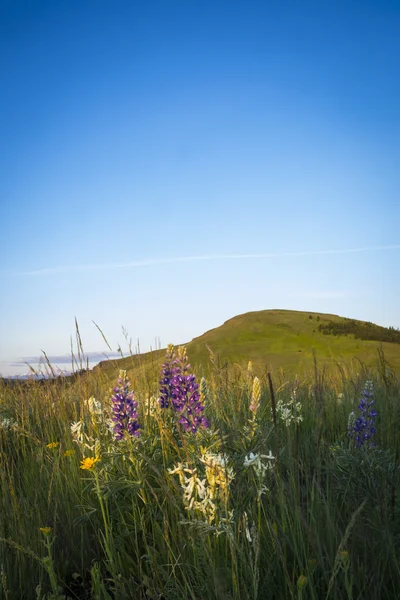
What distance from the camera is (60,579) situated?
2582mm

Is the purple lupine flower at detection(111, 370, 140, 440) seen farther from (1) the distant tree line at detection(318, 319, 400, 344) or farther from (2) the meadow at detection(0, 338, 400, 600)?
(1) the distant tree line at detection(318, 319, 400, 344)

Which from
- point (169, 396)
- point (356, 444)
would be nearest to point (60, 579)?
point (169, 396)

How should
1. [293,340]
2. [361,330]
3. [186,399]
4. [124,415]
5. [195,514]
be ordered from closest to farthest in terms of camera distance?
1. [195,514]
2. [186,399]
3. [124,415]
4. [293,340]
5. [361,330]

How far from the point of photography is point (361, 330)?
15672 mm

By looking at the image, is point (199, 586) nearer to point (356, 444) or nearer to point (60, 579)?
point (60, 579)

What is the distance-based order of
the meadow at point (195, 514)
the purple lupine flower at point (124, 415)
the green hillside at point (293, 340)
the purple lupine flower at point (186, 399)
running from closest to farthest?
the meadow at point (195, 514) < the purple lupine flower at point (186, 399) < the purple lupine flower at point (124, 415) < the green hillside at point (293, 340)

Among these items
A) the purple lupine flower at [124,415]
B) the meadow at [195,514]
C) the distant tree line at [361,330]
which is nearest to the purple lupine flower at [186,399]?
the meadow at [195,514]

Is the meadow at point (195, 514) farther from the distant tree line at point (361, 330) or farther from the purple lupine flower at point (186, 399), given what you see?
the distant tree line at point (361, 330)

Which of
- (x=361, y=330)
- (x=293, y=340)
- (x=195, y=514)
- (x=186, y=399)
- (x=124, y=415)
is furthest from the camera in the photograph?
(x=361, y=330)

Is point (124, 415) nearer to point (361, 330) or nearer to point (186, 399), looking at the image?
point (186, 399)

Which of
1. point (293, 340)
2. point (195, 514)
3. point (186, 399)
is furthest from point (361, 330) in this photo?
point (195, 514)

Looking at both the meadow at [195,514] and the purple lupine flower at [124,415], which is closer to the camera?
the meadow at [195,514]

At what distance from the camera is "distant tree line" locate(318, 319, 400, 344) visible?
50.3 ft

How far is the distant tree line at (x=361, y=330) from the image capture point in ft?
50.3
